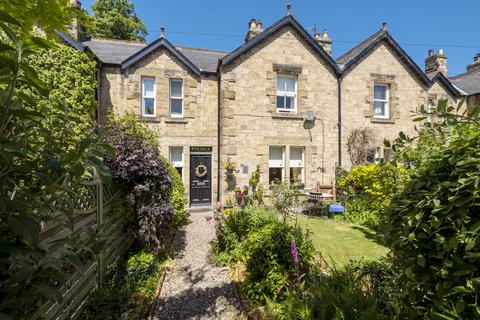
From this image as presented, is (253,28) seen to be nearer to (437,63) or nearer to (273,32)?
(273,32)

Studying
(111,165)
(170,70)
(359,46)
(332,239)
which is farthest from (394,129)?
(111,165)

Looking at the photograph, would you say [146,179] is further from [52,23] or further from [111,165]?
[52,23]

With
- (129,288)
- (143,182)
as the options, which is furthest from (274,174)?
(129,288)

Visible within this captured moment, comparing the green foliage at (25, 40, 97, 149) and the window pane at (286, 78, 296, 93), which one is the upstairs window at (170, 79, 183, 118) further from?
the window pane at (286, 78, 296, 93)

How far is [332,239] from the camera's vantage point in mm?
7598

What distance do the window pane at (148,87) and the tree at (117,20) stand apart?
1873cm

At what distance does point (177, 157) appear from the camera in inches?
476

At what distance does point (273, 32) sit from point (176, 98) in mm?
5381

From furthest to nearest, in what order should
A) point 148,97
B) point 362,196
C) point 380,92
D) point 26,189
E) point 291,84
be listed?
point 380,92 < point 291,84 < point 148,97 < point 362,196 < point 26,189

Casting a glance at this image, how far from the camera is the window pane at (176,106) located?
11977 mm

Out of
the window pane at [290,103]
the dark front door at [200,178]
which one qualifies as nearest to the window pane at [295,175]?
the window pane at [290,103]

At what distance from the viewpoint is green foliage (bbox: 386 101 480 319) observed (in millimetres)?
1490

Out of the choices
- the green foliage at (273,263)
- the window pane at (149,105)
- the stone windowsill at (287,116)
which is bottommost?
the green foliage at (273,263)

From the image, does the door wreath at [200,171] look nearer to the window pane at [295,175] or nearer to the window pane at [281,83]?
the window pane at [295,175]
